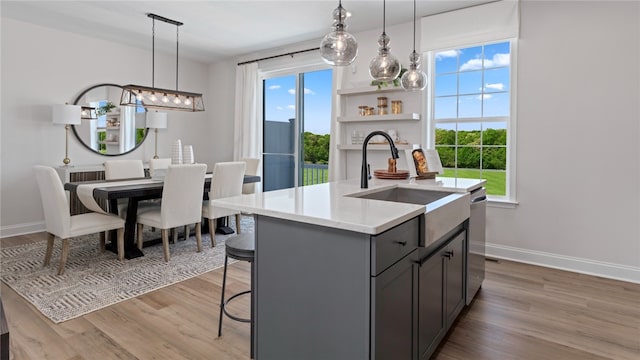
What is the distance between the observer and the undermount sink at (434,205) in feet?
5.79

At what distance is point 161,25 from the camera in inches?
183

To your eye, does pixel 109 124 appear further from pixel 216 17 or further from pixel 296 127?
pixel 296 127

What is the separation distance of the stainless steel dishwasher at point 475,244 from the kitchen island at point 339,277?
2.48ft

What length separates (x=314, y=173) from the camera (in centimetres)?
571

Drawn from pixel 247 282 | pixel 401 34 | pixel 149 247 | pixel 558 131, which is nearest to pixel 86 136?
pixel 149 247

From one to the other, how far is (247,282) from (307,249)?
181 centimetres

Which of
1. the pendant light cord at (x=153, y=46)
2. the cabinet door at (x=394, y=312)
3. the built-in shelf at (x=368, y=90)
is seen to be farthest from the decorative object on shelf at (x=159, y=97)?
the cabinet door at (x=394, y=312)

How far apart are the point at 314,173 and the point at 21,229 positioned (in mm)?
3953

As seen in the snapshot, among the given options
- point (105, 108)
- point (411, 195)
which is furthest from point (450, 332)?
point (105, 108)

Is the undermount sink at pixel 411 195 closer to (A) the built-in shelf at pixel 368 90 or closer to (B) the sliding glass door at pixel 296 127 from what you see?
(A) the built-in shelf at pixel 368 90

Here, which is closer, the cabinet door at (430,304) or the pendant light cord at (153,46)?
the cabinet door at (430,304)

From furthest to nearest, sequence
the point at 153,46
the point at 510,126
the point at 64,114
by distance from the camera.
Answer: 1. the point at 153,46
2. the point at 64,114
3. the point at 510,126

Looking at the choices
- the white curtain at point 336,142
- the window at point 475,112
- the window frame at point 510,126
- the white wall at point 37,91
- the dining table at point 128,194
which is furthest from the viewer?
the white curtain at point 336,142

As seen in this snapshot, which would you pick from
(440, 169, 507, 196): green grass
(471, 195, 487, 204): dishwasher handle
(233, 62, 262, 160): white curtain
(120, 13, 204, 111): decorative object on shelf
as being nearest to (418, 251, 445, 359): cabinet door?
(471, 195, 487, 204): dishwasher handle
